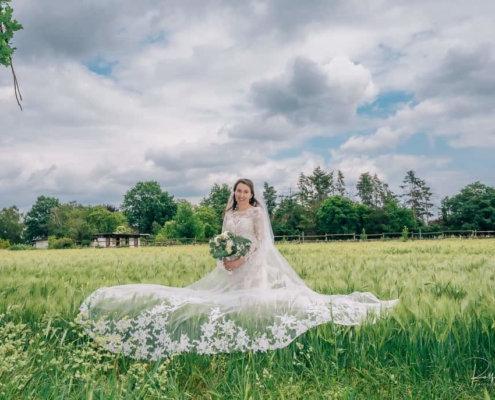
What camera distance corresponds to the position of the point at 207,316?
4809mm

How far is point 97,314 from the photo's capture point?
17.0 feet

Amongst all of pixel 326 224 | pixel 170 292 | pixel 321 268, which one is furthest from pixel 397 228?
pixel 170 292

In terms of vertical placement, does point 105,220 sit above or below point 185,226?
above

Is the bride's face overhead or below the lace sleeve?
overhead

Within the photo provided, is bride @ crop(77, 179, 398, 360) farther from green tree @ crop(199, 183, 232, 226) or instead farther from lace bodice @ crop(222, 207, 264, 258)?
green tree @ crop(199, 183, 232, 226)

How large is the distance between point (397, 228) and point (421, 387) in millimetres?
66017

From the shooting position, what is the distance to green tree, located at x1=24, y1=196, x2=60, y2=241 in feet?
284

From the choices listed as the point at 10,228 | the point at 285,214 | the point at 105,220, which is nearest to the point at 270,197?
the point at 285,214

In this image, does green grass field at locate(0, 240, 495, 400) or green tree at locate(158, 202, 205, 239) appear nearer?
green grass field at locate(0, 240, 495, 400)

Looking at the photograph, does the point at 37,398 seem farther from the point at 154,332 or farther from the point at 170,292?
the point at 170,292

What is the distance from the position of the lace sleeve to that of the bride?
71cm

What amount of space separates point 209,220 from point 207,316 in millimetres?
67390

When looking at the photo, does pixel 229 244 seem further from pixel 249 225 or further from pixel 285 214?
pixel 285 214

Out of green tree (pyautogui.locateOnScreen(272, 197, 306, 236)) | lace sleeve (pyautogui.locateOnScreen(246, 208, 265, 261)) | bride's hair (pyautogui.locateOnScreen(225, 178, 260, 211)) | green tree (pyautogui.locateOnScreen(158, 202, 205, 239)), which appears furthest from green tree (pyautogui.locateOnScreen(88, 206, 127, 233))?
lace sleeve (pyautogui.locateOnScreen(246, 208, 265, 261))
